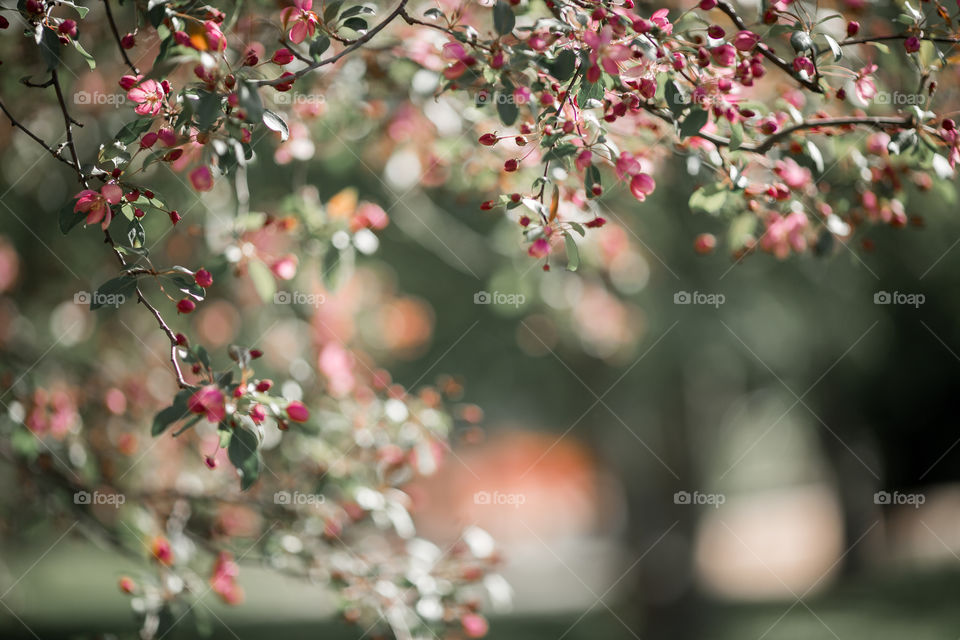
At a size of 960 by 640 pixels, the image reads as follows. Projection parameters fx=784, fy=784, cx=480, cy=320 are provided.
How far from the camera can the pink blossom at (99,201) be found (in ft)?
4.54

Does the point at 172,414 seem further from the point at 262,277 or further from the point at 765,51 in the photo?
the point at 765,51

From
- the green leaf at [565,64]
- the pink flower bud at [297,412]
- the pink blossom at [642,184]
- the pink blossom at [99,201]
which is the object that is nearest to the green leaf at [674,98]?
the pink blossom at [642,184]

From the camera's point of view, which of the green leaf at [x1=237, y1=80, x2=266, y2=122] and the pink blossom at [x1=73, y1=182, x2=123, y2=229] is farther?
the pink blossom at [x1=73, y1=182, x2=123, y2=229]

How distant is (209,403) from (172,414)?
6 centimetres

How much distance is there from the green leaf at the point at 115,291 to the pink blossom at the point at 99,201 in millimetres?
100

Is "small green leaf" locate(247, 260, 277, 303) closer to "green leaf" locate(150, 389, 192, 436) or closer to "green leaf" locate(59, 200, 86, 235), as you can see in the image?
"green leaf" locate(59, 200, 86, 235)

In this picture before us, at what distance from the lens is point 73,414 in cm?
281

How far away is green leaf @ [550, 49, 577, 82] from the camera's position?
1349mm

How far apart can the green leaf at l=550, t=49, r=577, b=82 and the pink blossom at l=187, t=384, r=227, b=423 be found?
80 centimetres

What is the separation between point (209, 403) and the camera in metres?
1.31

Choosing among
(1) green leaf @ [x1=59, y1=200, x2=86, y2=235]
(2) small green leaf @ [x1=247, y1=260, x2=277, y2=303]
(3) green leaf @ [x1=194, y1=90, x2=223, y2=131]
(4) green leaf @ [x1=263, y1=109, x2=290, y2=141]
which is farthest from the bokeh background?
(3) green leaf @ [x1=194, y1=90, x2=223, y2=131]

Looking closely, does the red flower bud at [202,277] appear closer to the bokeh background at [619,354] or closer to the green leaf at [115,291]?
the green leaf at [115,291]

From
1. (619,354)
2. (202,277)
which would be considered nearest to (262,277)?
(202,277)

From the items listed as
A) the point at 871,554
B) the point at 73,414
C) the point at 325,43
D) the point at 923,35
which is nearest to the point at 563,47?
the point at 325,43
